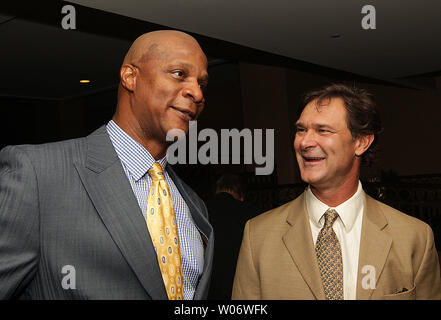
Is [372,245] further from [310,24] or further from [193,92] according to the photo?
[310,24]

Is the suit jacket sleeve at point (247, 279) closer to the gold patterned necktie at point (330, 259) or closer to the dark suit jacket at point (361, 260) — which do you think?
the dark suit jacket at point (361, 260)

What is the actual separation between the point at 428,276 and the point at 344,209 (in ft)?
1.15

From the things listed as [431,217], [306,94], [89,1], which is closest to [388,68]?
[431,217]

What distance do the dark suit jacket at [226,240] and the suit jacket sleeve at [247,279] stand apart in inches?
49.2

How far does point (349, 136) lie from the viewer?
164cm

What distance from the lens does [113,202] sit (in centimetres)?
126

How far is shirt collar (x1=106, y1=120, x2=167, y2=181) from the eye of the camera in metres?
1.37

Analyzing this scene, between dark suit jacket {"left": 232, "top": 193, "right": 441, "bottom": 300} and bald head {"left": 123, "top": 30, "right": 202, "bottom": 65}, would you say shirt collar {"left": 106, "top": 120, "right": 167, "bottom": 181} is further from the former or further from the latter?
dark suit jacket {"left": 232, "top": 193, "right": 441, "bottom": 300}

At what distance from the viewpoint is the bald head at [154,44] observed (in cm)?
132

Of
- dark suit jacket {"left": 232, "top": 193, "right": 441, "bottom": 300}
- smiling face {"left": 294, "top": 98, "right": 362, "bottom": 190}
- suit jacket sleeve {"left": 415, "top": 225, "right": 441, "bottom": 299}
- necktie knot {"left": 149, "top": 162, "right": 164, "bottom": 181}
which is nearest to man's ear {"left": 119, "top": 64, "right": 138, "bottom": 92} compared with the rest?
necktie knot {"left": 149, "top": 162, "right": 164, "bottom": 181}

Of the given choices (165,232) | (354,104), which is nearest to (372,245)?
(354,104)

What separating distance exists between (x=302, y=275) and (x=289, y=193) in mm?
8501

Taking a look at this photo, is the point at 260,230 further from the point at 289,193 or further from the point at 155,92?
the point at 289,193

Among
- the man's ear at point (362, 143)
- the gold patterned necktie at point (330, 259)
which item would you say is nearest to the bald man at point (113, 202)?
the gold patterned necktie at point (330, 259)
